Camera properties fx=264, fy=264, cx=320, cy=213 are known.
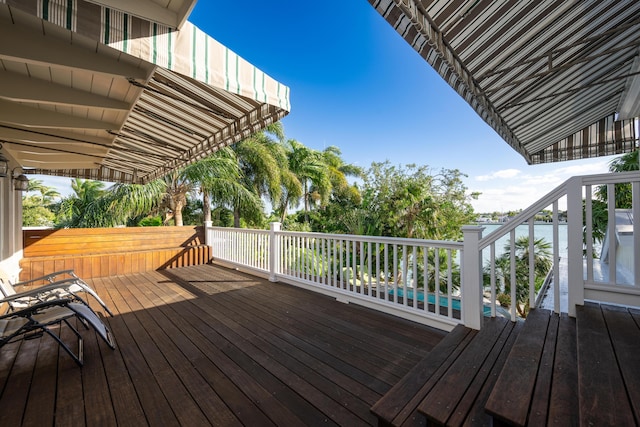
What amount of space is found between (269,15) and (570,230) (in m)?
10.3

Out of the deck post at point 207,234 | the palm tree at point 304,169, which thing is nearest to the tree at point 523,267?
the palm tree at point 304,169

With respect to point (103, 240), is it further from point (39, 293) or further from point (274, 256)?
point (274, 256)

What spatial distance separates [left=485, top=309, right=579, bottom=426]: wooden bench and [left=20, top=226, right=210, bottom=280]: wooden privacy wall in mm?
6946

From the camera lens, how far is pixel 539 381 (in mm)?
1495

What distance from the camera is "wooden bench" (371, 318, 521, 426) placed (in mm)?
1479

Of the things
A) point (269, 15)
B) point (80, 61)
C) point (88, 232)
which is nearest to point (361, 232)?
point (269, 15)

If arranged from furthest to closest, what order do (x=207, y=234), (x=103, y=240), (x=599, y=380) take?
1. (x=207, y=234)
2. (x=103, y=240)
3. (x=599, y=380)

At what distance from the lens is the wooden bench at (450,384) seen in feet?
4.85

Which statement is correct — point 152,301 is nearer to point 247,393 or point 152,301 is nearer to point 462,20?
point 247,393

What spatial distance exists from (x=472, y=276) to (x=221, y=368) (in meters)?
2.50

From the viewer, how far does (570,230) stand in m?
2.26

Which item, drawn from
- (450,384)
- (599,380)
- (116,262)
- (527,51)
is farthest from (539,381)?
(116,262)

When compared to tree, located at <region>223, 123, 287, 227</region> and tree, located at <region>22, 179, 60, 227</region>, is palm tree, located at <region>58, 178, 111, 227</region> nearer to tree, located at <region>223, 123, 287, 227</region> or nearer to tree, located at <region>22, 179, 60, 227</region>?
tree, located at <region>22, 179, 60, 227</region>

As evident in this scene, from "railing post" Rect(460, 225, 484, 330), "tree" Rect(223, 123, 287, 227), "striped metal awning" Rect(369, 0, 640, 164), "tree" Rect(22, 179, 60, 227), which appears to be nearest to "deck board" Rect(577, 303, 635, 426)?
"railing post" Rect(460, 225, 484, 330)
